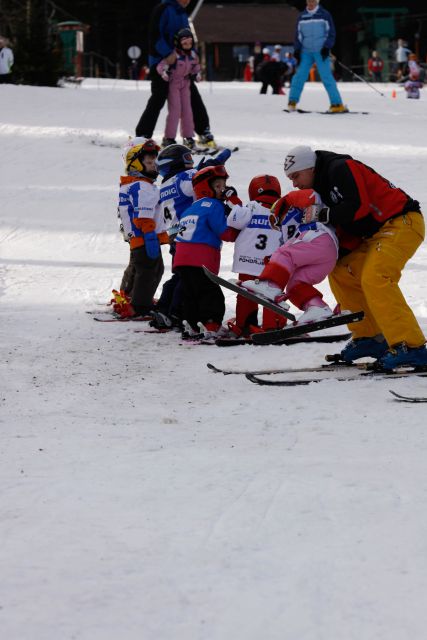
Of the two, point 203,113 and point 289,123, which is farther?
point 289,123

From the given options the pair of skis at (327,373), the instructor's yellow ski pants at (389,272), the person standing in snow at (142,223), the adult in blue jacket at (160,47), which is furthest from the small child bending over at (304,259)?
the adult in blue jacket at (160,47)

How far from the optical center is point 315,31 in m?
17.1

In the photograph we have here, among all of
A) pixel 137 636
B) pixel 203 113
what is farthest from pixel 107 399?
pixel 203 113

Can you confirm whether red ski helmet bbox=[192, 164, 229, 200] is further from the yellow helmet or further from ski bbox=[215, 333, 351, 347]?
ski bbox=[215, 333, 351, 347]

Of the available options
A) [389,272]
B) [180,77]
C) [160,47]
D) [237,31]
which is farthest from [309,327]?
[237,31]

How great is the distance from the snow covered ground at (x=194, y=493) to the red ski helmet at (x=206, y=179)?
1.04 meters

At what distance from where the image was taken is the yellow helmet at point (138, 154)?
7992 mm

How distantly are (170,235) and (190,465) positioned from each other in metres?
3.64

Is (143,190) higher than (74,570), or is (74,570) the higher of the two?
(143,190)

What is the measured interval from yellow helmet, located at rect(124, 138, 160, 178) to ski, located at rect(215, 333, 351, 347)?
1639mm

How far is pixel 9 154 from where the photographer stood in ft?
48.6

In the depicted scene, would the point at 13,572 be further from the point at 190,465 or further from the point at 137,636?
the point at 190,465

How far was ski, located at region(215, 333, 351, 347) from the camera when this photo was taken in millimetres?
6526

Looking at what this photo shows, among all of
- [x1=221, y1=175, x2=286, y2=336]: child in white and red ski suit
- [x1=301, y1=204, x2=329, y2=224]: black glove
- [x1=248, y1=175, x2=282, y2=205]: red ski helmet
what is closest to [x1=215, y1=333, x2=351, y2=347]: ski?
[x1=221, y1=175, x2=286, y2=336]: child in white and red ski suit
